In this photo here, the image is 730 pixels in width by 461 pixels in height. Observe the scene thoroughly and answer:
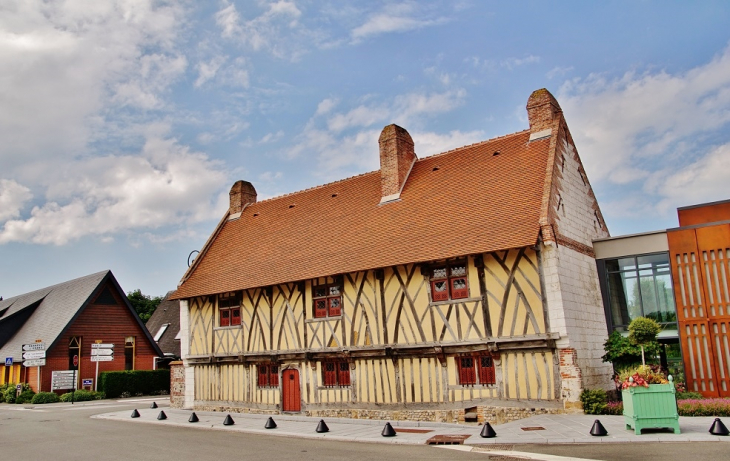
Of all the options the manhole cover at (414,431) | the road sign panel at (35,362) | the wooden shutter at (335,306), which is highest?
the wooden shutter at (335,306)

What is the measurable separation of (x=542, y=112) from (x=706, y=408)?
8.86 meters

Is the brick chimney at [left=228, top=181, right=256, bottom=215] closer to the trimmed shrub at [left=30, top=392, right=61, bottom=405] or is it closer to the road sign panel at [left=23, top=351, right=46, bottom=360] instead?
the road sign panel at [left=23, top=351, right=46, bottom=360]

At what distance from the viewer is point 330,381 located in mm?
17406

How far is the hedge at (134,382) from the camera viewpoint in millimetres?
28875

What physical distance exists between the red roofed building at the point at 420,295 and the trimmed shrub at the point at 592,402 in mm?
222

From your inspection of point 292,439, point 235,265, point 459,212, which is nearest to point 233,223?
point 235,265

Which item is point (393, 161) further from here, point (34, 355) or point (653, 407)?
point (34, 355)

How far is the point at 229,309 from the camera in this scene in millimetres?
20391

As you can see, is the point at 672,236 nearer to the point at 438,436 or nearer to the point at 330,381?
the point at 438,436

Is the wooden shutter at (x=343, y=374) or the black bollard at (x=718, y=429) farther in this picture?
the wooden shutter at (x=343, y=374)

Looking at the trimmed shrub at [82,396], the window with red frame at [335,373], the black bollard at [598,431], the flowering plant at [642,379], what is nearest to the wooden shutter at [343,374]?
the window with red frame at [335,373]

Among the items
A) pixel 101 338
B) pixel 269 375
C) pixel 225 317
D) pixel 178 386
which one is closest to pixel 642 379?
pixel 269 375

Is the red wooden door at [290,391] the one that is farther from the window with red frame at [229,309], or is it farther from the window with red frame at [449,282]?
the window with red frame at [449,282]

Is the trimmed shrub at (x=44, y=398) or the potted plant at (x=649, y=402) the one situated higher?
the potted plant at (x=649, y=402)
